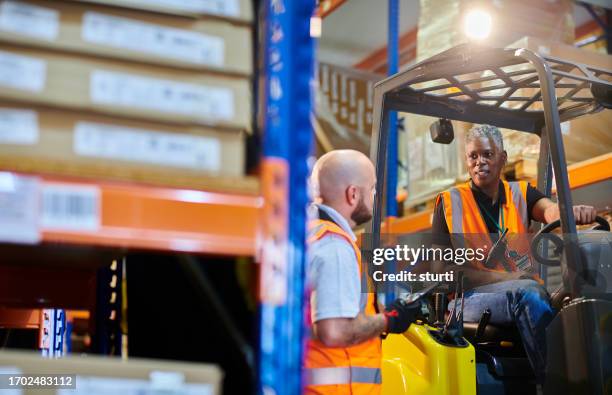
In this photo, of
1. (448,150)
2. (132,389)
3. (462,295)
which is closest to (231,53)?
(132,389)

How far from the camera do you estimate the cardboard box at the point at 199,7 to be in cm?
115

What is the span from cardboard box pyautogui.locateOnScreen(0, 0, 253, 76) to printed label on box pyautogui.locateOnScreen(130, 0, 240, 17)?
0.02 m

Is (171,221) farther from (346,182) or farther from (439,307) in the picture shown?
(439,307)

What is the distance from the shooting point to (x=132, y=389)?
43.1 inches

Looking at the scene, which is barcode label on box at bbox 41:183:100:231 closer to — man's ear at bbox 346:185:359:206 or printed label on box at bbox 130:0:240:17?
printed label on box at bbox 130:0:240:17

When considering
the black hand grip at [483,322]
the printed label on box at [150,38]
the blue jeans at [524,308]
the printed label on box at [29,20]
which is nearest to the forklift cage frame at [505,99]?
the blue jeans at [524,308]

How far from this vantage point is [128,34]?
1148 millimetres

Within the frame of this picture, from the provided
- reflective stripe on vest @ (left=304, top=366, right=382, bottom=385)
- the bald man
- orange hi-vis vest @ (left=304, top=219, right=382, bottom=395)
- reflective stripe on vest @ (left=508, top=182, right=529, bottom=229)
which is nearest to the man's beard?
the bald man

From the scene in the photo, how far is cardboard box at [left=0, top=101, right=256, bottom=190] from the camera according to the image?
1.08 m

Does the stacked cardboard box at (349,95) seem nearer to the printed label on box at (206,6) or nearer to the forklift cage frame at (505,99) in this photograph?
the forklift cage frame at (505,99)

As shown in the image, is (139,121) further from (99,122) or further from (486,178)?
(486,178)

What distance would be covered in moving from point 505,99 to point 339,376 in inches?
89.7

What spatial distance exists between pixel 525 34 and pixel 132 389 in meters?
5.15

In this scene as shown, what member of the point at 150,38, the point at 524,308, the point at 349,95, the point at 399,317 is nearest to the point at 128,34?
the point at 150,38
